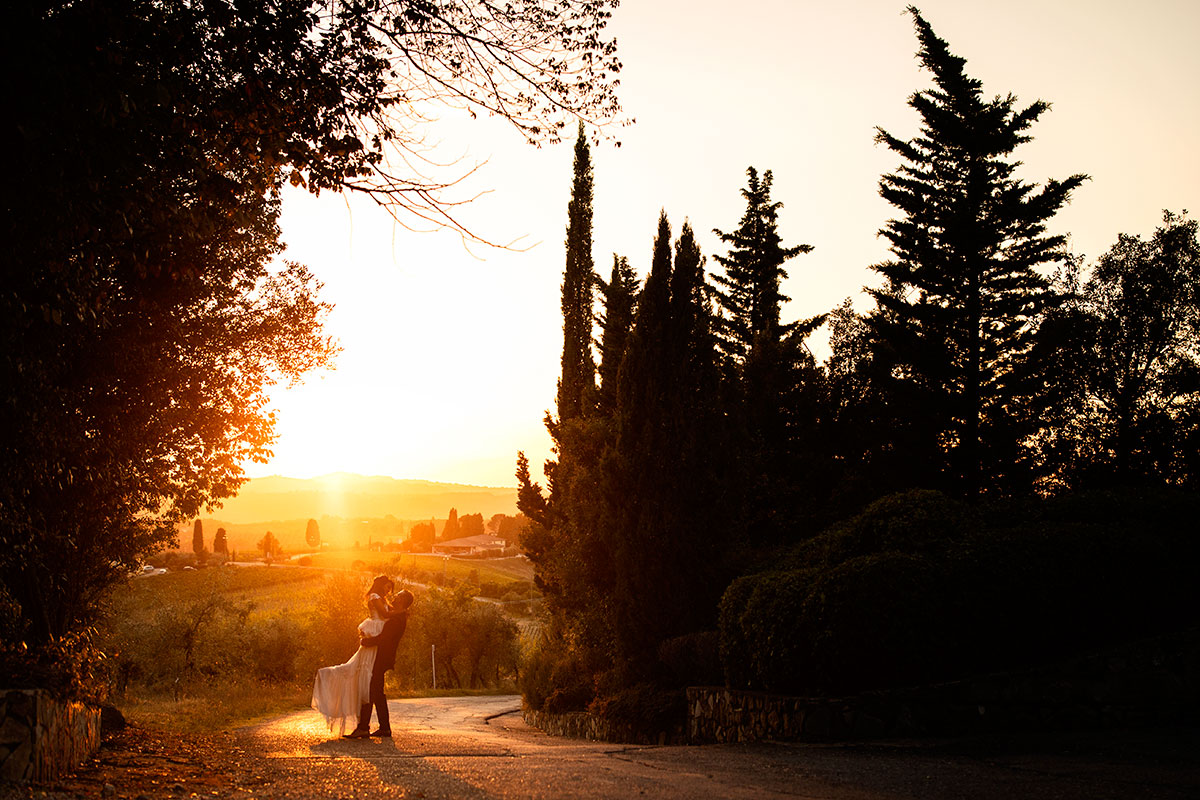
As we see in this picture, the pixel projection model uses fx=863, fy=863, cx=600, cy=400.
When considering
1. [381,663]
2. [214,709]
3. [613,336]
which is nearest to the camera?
[381,663]

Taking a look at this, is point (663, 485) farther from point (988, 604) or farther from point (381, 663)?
point (988, 604)

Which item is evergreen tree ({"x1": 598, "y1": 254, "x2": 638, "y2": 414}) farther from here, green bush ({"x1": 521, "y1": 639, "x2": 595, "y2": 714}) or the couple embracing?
the couple embracing

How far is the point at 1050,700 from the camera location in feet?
28.5

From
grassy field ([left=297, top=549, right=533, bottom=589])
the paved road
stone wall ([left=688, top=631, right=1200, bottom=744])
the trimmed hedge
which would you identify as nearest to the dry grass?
the paved road

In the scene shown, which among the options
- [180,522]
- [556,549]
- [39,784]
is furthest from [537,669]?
[39,784]

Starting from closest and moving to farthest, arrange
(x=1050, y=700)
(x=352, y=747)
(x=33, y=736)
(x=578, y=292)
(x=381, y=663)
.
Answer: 1. (x=33, y=736)
2. (x=1050, y=700)
3. (x=352, y=747)
4. (x=381, y=663)
5. (x=578, y=292)

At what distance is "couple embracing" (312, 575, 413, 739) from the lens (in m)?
11.4

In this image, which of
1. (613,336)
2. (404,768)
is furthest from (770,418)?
(404,768)

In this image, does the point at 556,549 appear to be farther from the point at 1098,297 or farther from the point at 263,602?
the point at 263,602

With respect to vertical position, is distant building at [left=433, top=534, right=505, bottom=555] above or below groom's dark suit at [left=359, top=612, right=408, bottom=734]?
below

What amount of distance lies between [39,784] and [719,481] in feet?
37.2

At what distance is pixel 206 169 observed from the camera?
699 cm

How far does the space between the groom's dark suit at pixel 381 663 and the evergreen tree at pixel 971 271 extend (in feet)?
74.0

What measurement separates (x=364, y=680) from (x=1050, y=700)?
8.20 m
